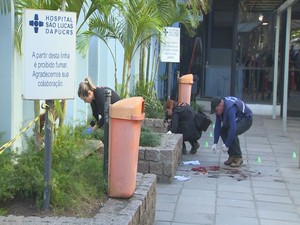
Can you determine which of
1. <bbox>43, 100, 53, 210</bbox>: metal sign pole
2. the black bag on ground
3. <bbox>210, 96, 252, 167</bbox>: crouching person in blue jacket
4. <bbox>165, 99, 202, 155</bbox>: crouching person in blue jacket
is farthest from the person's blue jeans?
<bbox>43, 100, 53, 210</bbox>: metal sign pole

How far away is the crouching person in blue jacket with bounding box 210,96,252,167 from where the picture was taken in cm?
785

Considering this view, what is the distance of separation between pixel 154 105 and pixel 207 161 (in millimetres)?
1865

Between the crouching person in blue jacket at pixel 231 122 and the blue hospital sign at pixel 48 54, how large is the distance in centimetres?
Answer: 431

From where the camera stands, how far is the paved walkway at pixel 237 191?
18.6 ft

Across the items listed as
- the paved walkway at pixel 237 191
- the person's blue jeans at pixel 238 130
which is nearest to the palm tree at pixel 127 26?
the person's blue jeans at pixel 238 130

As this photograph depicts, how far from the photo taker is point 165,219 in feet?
18.1

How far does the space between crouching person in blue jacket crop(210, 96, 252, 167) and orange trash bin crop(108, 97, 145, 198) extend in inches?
138

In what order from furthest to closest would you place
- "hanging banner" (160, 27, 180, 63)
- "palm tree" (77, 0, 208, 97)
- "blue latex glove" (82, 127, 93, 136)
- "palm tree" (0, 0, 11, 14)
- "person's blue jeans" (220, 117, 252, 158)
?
1. "hanging banner" (160, 27, 180, 63)
2. "person's blue jeans" (220, 117, 252, 158)
3. "palm tree" (77, 0, 208, 97)
4. "blue latex glove" (82, 127, 93, 136)
5. "palm tree" (0, 0, 11, 14)

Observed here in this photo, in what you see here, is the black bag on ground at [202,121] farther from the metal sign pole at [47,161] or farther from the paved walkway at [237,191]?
the metal sign pole at [47,161]

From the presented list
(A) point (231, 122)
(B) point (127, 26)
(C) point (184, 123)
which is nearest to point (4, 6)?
(B) point (127, 26)

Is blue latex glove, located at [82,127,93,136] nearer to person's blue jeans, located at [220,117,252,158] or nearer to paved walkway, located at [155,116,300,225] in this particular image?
paved walkway, located at [155,116,300,225]

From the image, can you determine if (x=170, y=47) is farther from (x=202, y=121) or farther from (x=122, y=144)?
(x=122, y=144)

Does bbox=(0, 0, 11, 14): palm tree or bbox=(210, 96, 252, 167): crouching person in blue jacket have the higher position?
bbox=(0, 0, 11, 14): palm tree

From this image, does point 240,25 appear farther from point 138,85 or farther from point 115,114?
point 115,114
